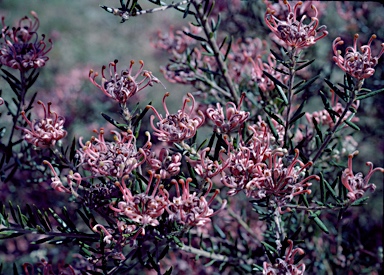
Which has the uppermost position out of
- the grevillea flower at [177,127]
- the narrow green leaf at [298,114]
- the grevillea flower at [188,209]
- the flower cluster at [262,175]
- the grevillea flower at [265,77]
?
the grevillea flower at [265,77]

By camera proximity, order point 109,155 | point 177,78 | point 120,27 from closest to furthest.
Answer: point 109,155 → point 177,78 → point 120,27

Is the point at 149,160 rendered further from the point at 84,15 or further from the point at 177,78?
the point at 84,15

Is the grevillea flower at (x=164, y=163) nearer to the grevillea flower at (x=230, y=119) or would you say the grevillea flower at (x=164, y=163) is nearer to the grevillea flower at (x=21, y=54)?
the grevillea flower at (x=230, y=119)

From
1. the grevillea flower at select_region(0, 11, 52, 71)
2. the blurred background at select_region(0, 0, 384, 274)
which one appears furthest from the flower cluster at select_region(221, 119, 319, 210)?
the blurred background at select_region(0, 0, 384, 274)

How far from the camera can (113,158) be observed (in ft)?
3.45

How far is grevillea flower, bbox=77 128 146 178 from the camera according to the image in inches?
41.1

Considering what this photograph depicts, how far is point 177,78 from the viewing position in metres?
1.64

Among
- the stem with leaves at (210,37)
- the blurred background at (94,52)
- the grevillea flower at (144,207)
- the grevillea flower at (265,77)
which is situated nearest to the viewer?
the grevillea flower at (144,207)

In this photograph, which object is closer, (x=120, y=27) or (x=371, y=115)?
(x=371, y=115)

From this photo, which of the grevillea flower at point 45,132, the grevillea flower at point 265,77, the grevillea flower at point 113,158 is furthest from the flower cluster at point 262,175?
the grevillea flower at point 45,132

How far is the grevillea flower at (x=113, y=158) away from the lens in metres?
1.04

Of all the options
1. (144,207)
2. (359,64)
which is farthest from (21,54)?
(359,64)

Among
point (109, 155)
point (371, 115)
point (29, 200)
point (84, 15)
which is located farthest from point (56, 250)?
point (84, 15)

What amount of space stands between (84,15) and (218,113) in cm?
1063
